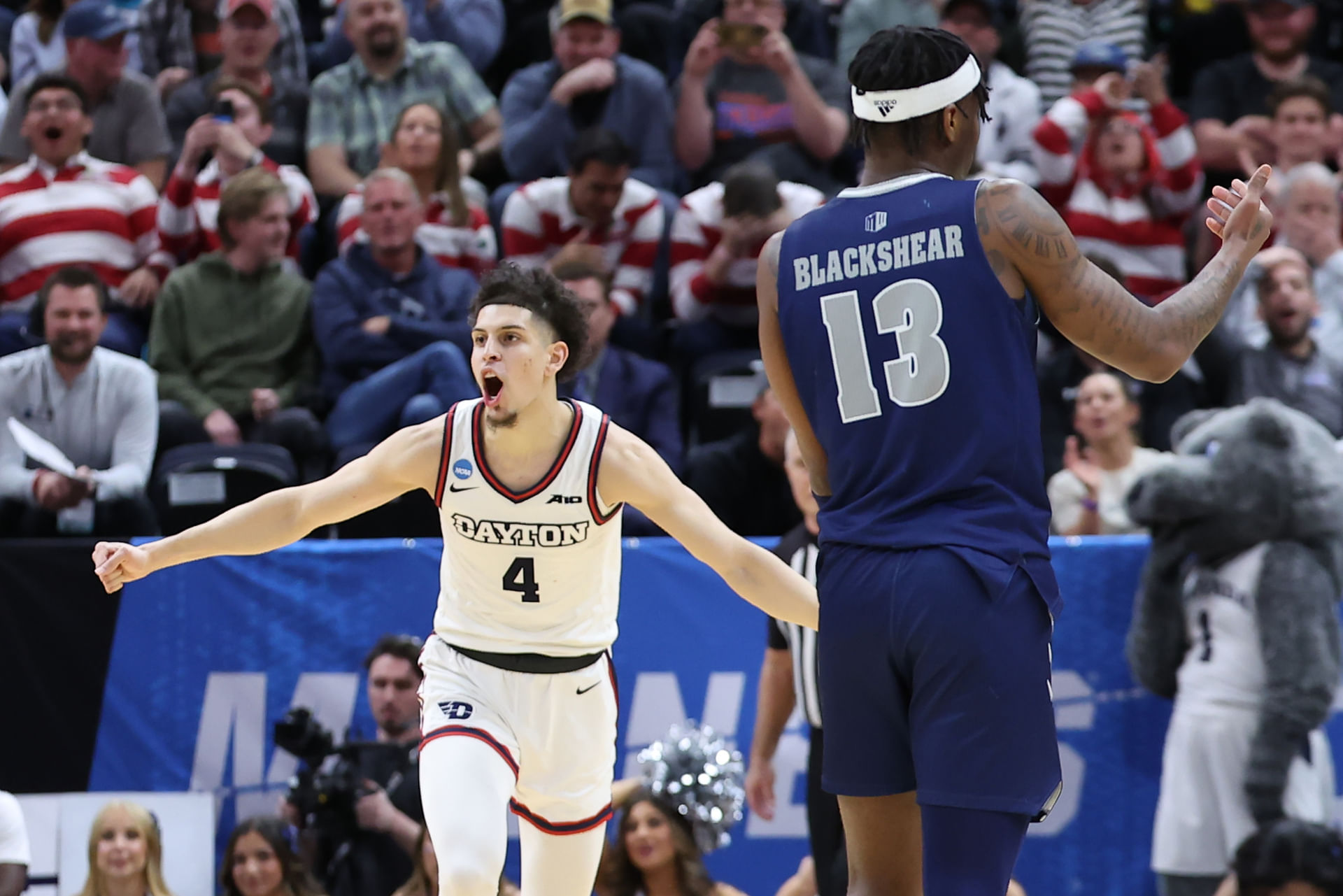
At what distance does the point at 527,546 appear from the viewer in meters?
5.20

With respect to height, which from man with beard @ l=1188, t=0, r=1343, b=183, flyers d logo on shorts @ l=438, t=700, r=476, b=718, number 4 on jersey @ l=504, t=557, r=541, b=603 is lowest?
flyers d logo on shorts @ l=438, t=700, r=476, b=718

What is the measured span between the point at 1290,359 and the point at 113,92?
Result: 6851 mm

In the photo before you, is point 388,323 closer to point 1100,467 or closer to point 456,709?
point 1100,467

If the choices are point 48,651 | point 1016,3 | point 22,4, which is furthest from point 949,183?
point 22,4

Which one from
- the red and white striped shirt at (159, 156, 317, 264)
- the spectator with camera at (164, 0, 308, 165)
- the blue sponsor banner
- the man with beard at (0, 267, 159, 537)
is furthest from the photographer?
the spectator with camera at (164, 0, 308, 165)

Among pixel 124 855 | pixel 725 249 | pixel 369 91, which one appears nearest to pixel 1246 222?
pixel 124 855

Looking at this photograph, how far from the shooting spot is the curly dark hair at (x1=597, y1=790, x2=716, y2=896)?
24.3ft

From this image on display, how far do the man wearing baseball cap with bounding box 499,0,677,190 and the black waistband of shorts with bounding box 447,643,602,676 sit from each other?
5.60 metres

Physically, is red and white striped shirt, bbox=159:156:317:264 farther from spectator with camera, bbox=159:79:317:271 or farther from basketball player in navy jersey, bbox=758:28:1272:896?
basketball player in navy jersey, bbox=758:28:1272:896

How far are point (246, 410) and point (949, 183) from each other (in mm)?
Answer: 6119

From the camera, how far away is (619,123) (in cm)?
1045

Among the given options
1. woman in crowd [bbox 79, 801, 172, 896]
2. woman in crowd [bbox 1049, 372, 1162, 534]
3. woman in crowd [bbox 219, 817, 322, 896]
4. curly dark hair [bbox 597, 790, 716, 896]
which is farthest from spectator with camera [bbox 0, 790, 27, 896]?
woman in crowd [bbox 1049, 372, 1162, 534]

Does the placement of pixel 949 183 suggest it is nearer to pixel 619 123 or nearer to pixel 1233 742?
pixel 1233 742

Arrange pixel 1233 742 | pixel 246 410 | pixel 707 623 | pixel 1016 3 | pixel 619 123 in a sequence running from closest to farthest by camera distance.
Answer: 1. pixel 1233 742
2. pixel 707 623
3. pixel 246 410
4. pixel 619 123
5. pixel 1016 3
